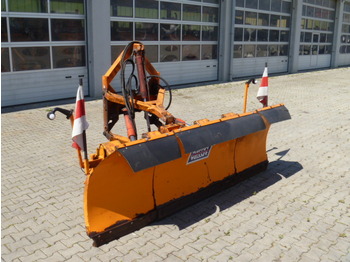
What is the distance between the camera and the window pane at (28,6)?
31.2 ft

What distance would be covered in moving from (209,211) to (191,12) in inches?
436

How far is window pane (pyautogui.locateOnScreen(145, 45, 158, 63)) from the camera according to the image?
1282 centimetres

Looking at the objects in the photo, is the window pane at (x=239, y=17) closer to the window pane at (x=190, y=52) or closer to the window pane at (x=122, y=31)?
the window pane at (x=190, y=52)

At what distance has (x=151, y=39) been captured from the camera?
12.8m

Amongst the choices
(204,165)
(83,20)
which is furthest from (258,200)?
(83,20)

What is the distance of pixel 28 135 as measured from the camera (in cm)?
768

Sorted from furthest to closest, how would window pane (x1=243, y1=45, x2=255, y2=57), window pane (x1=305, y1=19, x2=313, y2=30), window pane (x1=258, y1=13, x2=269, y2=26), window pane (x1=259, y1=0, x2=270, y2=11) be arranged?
window pane (x1=305, y1=19, x2=313, y2=30) → window pane (x1=258, y1=13, x2=269, y2=26) → window pane (x1=259, y1=0, x2=270, y2=11) → window pane (x1=243, y1=45, x2=255, y2=57)

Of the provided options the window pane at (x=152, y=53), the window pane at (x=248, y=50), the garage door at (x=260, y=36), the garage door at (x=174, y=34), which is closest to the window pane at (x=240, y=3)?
the garage door at (x=260, y=36)

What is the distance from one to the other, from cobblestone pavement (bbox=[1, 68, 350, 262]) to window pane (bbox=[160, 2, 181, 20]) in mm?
6590

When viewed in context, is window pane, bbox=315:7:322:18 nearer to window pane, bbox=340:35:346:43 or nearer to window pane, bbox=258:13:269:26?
window pane, bbox=340:35:346:43

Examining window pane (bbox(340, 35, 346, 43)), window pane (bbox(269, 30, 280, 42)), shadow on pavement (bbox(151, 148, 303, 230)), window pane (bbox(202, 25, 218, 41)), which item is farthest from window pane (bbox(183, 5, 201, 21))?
window pane (bbox(340, 35, 346, 43))

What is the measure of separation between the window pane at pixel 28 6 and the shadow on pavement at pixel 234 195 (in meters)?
7.38

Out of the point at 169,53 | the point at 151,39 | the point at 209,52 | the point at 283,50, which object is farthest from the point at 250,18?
the point at 151,39

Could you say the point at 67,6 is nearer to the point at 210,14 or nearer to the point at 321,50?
the point at 210,14
